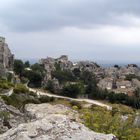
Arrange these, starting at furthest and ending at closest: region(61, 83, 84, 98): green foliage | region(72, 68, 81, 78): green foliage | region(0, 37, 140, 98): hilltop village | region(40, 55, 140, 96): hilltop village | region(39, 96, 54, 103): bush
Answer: region(72, 68, 81, 78): green foliage, region(40, 55, 140, 96): hilltop village, region(61, 83, 84, 98): green foliage, region(0, 37, 140, 98): hilltop village, region(39, 96, 54, 103): bush

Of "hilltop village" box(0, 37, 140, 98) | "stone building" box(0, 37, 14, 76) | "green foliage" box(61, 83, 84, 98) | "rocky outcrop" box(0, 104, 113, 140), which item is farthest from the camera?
"green foliage" box(61, 83, 84, 98)

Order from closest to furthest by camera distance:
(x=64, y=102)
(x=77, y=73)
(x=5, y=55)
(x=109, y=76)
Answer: (x=64, y=102)
(x=5, y=55)
(x=77, y=73)
(x=109, y=76)

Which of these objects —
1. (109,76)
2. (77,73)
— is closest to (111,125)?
(77,73)

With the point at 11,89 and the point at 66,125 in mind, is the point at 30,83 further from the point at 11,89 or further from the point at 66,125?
the point at 66,125

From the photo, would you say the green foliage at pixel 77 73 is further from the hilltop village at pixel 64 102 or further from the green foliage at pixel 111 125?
the green foliage at pixel 111 125

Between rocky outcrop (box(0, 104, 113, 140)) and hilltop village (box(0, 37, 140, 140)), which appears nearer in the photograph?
rocky outcrop (box(0, 104, 113, 140))

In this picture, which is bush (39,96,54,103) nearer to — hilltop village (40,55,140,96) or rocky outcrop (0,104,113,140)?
hilltop village (40,55,140,96)

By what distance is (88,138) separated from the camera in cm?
722

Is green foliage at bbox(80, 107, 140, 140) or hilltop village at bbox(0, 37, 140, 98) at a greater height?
green foliage at bbox(80, 107, 140, 140)

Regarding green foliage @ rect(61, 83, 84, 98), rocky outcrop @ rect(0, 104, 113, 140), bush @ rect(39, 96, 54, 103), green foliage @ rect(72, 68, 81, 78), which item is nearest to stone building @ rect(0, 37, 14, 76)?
green foliage @ rect(61, 83, 84, 98)

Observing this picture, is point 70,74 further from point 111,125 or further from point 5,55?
point 111,125

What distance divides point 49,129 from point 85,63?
15094cm

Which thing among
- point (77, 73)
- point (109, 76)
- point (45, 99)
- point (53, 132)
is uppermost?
point (53, 132)

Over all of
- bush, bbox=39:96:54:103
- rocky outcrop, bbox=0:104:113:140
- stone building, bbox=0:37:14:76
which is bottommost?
bush, bbox=39:96:54:103
